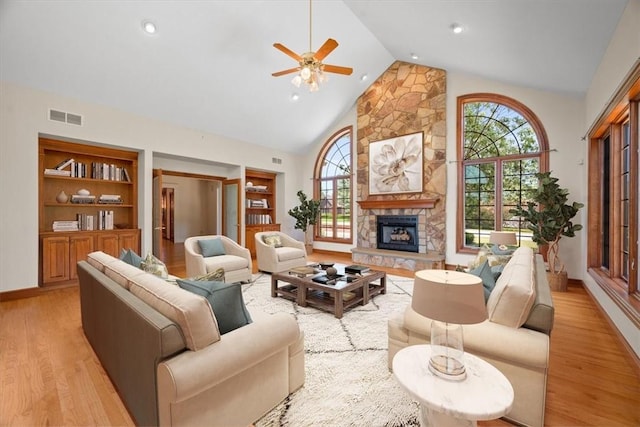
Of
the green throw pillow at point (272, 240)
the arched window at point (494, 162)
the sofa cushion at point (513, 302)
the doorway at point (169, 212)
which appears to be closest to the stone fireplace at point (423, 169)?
the arched window at point (494, 162)

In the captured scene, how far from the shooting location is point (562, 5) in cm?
279

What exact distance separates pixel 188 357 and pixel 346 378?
1.24 metres

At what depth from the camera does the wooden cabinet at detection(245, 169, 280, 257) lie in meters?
7.29

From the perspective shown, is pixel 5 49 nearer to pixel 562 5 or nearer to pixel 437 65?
pixel 562 5

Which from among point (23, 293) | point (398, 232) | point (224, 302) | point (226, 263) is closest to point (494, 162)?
point (398, 232)

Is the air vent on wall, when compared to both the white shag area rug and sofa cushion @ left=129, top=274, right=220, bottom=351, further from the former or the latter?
sofa cushion @ left=129, top=274, right=220, bottom=351

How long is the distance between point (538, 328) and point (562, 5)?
311 centimetres

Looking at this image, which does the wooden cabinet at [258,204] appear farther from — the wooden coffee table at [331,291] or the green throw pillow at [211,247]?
the wooden coffee table at [331,291]

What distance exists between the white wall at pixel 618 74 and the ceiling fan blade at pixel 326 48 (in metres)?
2.66

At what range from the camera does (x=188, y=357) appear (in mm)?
1322

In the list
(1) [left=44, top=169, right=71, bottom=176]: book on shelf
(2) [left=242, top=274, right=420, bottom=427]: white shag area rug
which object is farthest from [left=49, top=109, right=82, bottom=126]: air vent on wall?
(2) [left=242, top=274, right=420, bottom=427]: white shag area rug

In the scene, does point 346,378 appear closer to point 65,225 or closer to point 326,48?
point 326,48

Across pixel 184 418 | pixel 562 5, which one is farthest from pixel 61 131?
pixel 562 5

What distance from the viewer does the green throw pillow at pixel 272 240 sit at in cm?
548
